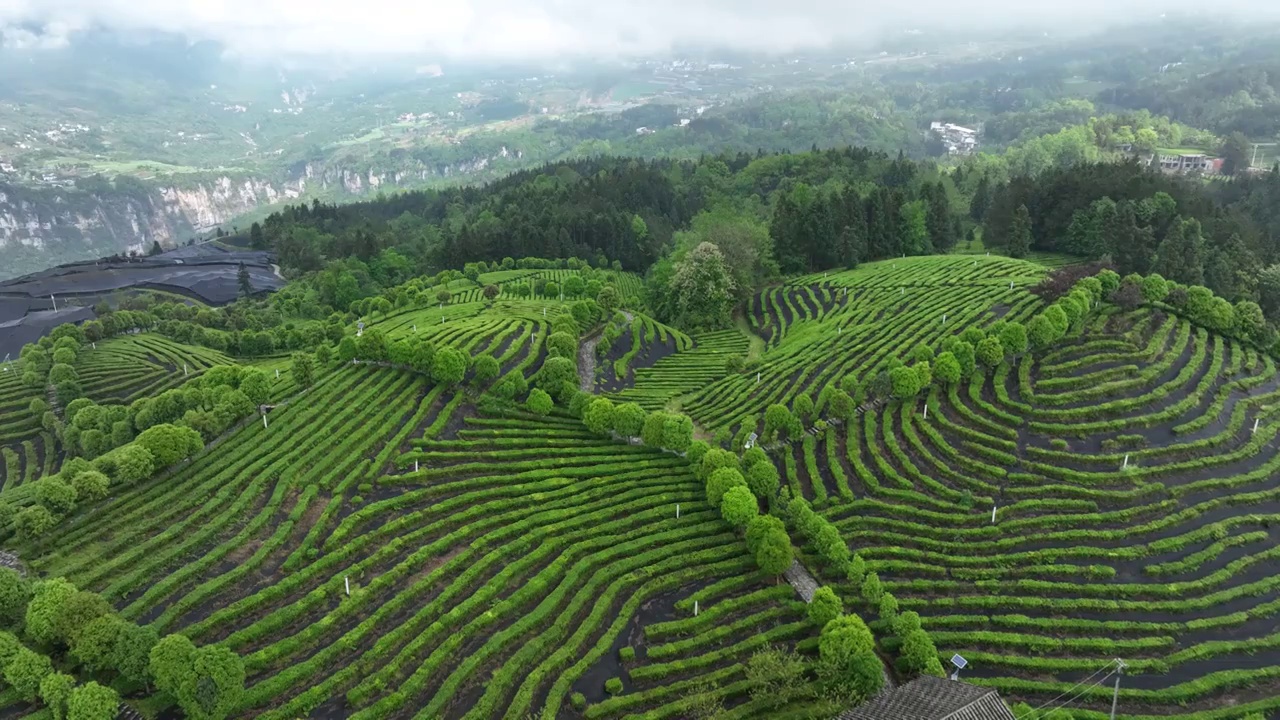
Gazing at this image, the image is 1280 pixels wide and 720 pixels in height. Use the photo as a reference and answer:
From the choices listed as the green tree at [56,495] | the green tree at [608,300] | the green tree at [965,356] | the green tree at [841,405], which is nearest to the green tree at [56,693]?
the green tree at [56,495]

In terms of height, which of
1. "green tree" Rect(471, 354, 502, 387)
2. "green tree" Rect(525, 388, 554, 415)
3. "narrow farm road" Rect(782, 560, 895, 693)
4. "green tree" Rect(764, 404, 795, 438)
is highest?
"green tree" Rect(471, 354, 502, 387)

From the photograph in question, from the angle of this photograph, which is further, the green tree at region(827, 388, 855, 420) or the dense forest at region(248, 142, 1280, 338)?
the dense forest at region(248, 142, 1280, 338)

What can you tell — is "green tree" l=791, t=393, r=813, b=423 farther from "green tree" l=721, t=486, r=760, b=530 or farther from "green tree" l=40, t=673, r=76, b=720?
"green tree" l=40, t=673, r=76, b=720

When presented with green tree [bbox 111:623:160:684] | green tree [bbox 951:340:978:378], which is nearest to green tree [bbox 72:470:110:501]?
green tree [bbox 111:623:160:684]

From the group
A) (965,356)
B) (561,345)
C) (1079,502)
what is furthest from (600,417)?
(1079,502)

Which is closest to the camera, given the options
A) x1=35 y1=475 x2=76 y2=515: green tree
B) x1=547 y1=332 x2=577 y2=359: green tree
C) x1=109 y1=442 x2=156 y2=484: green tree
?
x1=35 y1=475 x2=76 y2=515: green tree

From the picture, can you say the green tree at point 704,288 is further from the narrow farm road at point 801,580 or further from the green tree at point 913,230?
the narrow farm road at point 801,580

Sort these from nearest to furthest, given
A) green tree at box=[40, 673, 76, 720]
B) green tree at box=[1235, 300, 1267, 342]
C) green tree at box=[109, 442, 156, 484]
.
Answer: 1. green tree at box=[40, 673, 76, 720]
2. green tree at box=[109, 442, 156, 484]
3. green tree at box=[1235, 300, 1267, 342]
